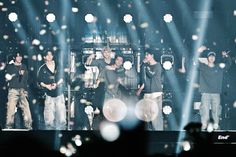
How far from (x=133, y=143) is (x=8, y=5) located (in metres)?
5.02

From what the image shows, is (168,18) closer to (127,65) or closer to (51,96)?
(127,65)

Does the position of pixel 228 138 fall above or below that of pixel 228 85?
below

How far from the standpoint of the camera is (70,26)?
360 inches

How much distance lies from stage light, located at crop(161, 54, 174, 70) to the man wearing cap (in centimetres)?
109

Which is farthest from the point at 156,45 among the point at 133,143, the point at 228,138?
the point at 133,143

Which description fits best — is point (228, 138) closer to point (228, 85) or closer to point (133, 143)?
point (133, 143)

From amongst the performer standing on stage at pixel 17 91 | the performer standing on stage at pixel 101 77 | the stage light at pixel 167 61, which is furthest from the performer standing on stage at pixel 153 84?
the performer standing on stage at pixel 17 91

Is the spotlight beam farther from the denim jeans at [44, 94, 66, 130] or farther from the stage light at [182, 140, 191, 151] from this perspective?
the denim jeans at [44, 94, 66, 130]

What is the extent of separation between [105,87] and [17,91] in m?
1.64

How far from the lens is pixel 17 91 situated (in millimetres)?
7699

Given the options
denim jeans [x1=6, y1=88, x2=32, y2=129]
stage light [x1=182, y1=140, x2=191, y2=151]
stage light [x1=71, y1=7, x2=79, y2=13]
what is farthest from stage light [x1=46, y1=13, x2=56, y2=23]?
stage light [x1=182, y1=140, x2=191, y2=151]

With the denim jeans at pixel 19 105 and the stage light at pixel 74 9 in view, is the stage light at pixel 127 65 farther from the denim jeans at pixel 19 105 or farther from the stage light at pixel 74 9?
the denim jeans at pixel 19 105

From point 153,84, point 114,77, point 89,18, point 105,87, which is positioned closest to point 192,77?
point 153,84

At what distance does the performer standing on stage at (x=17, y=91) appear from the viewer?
7.62 m
